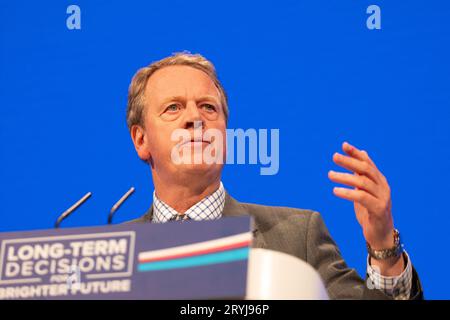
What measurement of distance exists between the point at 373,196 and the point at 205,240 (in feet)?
1.86

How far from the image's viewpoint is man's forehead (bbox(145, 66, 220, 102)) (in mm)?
2504

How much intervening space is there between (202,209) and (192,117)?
30 centimetres

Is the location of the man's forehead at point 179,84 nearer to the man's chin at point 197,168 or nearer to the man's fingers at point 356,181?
the man's chin at point 197,168

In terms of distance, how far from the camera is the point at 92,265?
54.5 inches

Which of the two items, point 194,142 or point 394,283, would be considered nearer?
point 394,283

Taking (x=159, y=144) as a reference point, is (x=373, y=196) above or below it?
below

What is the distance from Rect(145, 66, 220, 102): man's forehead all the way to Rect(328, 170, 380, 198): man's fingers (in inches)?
36.1

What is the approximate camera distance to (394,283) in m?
1.84

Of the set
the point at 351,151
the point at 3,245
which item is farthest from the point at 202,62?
the point at 3,245

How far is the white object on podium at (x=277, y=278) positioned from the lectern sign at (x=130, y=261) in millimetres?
46

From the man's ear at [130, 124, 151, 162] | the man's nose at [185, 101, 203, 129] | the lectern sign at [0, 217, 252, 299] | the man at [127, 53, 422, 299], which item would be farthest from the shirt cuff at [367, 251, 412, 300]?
the man's ear at [130, 124, 151, 162]

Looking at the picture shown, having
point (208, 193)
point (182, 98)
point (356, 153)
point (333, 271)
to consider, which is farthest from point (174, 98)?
point (356, 153)

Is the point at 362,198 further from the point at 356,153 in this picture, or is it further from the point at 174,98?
the point at 174,98
